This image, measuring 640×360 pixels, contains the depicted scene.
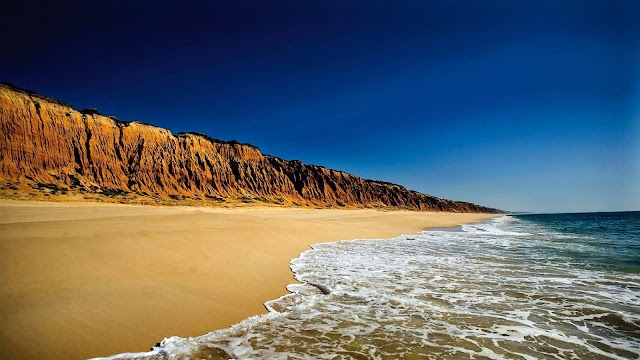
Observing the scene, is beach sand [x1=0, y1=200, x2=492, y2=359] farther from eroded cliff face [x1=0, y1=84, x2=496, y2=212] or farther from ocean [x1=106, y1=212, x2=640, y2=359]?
eroded cliff face [x1=0, y1=84, x2=496, y2=212]

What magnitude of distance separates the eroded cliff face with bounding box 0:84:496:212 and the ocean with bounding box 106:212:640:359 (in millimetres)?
40997

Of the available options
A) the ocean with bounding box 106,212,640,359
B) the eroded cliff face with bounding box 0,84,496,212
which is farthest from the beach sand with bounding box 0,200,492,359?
the eroded cliff face with bounding box 0,84,496,212

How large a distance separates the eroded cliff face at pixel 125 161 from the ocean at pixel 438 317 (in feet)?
135

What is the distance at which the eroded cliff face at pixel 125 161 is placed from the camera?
127 ft

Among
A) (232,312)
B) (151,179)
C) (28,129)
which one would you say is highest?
(28,129)

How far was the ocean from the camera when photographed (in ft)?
12.8

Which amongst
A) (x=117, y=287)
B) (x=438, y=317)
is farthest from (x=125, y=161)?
(x=438, y=317)

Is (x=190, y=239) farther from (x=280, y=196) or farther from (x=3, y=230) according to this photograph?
(x=280, y=196)

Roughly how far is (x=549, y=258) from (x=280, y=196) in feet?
196

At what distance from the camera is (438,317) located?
508cm

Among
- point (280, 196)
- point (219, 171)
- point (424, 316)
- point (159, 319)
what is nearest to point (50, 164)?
point (219, 171)

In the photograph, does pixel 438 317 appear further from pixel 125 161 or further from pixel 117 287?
pixel 125 161

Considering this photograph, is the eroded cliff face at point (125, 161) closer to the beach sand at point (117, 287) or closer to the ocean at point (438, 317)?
the beach sand at point (117, 287)

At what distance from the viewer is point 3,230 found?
9344 millimetres
